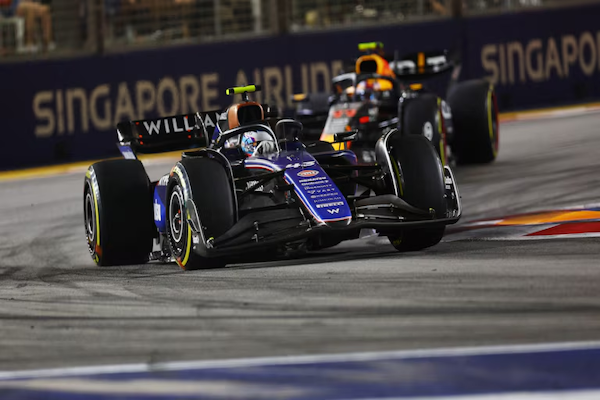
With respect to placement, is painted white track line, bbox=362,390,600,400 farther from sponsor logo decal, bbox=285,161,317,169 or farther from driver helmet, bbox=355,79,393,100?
driver helmet, bbox=355,79,393,100

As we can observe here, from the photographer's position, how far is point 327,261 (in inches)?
314

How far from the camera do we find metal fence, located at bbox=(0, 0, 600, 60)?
17.6m

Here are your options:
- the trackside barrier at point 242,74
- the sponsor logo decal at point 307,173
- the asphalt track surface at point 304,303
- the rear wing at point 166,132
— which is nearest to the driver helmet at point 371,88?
the asphalt track surface at point 304,303

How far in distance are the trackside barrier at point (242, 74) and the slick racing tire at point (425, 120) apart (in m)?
5.79

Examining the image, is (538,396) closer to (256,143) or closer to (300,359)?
(300,359)

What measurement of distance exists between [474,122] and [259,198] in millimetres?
6130

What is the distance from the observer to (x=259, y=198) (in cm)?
816

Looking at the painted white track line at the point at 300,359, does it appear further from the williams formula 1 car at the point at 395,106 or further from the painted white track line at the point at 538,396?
the williams formula 1 car at the point at 395,106

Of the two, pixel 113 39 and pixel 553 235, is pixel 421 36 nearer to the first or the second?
pixel 113 39

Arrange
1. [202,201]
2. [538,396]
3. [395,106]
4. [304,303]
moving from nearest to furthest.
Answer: [538,396]
[304,303]
[202,201]
[395,106]

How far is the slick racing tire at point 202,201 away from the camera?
7637 mm

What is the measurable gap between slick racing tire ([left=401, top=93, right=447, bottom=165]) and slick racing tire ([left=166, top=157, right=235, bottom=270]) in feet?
15.9

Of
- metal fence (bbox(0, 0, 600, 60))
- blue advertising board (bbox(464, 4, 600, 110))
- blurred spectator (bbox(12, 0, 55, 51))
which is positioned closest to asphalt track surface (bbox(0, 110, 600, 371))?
blurred spectator (bbox(12, 0, 55, 51))

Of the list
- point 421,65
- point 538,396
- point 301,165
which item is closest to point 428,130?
point 421,65
